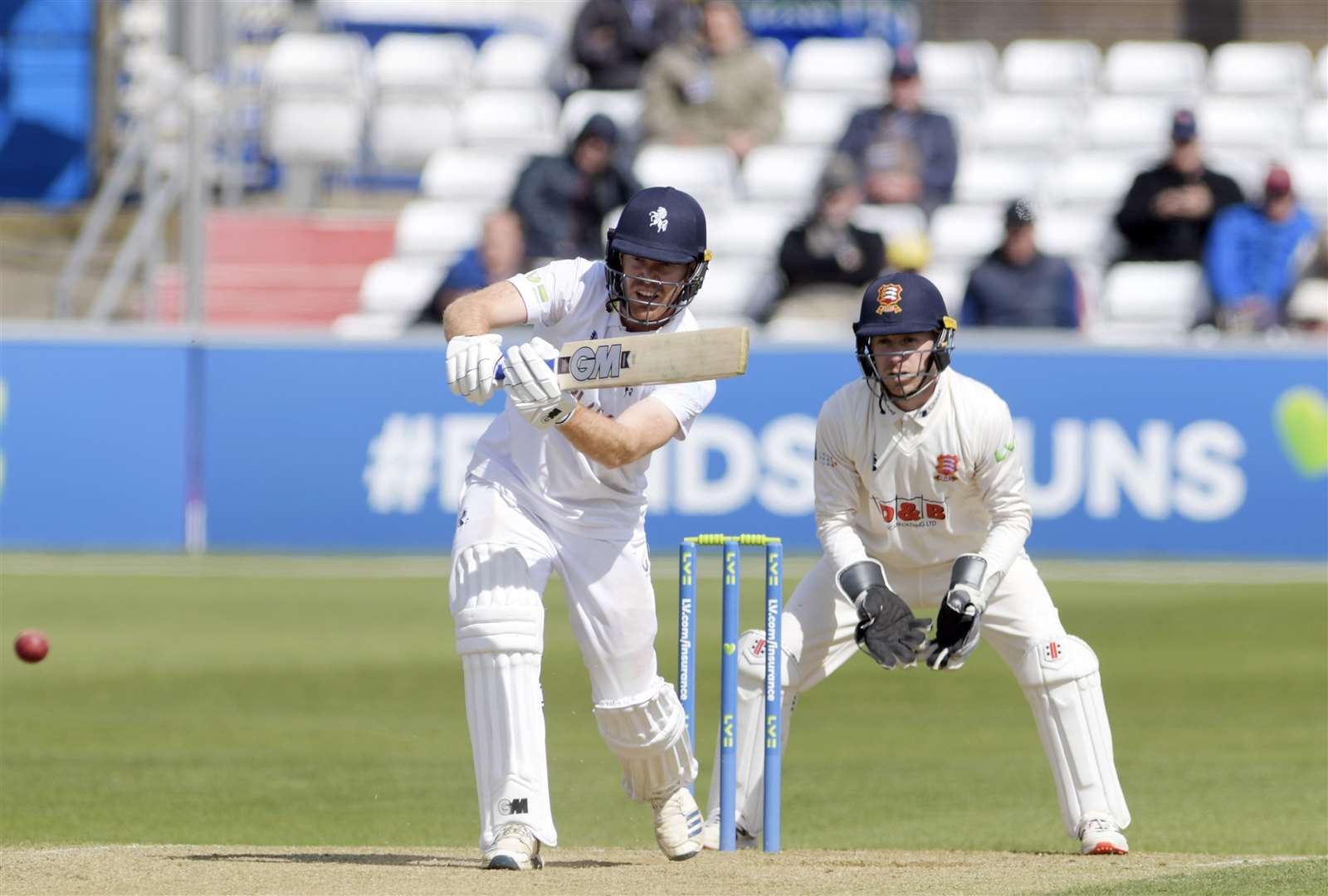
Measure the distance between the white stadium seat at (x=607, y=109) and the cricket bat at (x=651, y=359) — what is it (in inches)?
480

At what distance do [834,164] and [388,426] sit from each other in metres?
3.81

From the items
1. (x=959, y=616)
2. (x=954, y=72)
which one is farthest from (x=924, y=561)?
(x=954, y=72)

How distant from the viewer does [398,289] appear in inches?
658

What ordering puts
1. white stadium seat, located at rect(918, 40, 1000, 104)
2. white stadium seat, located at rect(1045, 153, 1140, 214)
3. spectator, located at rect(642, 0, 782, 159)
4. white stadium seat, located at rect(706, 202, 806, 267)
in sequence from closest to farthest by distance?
white stadium seat, located at rect(706, 202, 806, 267) → white stadium seat, located at rect(1045, 153, 1140, 214) → spectator, located at rect(642, 0, 782, 159) → white stadium seat, located at rect(918, 40, 1000, 104)

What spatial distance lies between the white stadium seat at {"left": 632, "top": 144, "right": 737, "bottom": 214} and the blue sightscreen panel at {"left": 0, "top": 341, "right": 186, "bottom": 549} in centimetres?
437

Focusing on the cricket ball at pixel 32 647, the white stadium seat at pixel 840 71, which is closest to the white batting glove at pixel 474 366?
the cricket ball at pixel 32 647

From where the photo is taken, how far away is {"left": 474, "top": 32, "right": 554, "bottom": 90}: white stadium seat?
19.7 m

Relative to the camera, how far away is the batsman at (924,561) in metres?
6.43

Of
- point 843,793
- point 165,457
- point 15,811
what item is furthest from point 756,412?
point 15,811

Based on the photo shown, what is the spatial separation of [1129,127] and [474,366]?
13131 millimetres

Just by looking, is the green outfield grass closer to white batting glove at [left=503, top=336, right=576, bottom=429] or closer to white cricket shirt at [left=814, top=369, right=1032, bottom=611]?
white cricket shirt at [left=814, top=369, right=1032, bottom=611]

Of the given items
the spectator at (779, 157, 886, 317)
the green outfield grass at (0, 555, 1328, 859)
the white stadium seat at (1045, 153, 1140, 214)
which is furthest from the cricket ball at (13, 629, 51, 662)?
the white stadium seat at (1045, 153, 1140, 214)

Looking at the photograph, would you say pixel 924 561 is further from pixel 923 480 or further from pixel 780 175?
pixel 780 175

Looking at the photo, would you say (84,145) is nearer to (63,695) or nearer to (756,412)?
(756,412)
